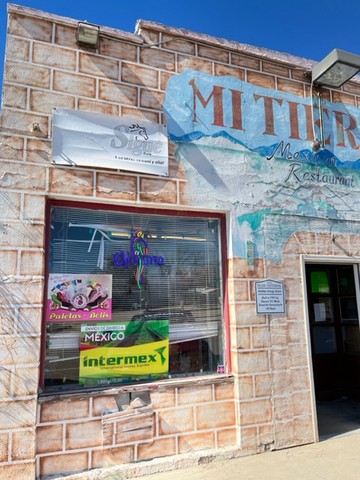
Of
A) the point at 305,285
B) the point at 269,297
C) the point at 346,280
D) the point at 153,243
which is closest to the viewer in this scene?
the point at 153,243

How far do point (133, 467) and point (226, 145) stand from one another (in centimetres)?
376

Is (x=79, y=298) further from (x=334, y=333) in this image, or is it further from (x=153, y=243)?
(x=334, y=333)

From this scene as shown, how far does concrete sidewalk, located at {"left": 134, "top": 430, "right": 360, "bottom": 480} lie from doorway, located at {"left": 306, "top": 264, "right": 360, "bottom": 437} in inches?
100

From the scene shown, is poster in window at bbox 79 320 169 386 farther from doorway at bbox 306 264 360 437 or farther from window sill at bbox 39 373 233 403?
doorway at bbox 306 264 360 437

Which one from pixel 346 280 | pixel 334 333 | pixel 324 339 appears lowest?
pixel 324 339

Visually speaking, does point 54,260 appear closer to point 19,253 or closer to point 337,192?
point 19,253

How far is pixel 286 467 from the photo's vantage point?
161 inches

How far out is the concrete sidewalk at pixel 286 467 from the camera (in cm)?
389

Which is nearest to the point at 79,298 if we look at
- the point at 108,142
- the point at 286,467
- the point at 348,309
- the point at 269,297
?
the point at 108,142

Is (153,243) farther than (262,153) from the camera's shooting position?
No

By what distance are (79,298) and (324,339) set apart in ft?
16.9

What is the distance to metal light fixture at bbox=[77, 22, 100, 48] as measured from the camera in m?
4.27

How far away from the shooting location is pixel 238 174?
16.1 ft

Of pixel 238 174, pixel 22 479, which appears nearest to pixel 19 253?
pixel 22 479
